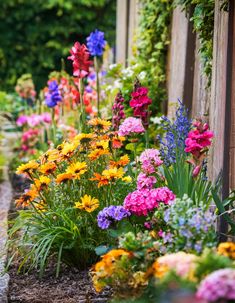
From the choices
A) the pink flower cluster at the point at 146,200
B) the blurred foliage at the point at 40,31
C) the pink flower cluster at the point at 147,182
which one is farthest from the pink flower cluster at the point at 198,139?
the blurred foliage at the point at 40,31

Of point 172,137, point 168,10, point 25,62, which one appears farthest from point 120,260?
point 25,62

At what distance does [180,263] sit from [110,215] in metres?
1.33

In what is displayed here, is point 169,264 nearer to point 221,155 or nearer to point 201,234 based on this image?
point 201,234

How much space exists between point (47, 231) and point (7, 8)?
453 inches

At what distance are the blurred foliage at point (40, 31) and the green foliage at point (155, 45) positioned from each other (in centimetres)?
735

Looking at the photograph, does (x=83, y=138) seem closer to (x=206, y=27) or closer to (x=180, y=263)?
(x=206, y=27)

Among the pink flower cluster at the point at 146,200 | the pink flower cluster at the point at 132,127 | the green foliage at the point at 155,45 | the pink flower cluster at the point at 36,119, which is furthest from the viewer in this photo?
the pink flower cluster at the point at 36,119

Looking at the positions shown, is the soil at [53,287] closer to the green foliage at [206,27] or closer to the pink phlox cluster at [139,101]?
the pink phlox cluster at [139,101]

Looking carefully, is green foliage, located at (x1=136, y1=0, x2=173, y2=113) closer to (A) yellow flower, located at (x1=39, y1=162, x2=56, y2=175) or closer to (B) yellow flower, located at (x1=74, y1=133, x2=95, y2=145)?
(B) yellow flower, located at (x1=74, y1=133, x2=95, y2=145)

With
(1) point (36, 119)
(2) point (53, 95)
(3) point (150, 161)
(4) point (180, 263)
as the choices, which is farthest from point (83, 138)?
(1) point (36, 119)

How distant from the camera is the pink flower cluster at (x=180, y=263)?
116 inches

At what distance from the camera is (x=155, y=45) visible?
7656mm

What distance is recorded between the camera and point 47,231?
4836 mm

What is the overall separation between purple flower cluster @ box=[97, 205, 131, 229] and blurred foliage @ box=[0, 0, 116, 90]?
11.4m
